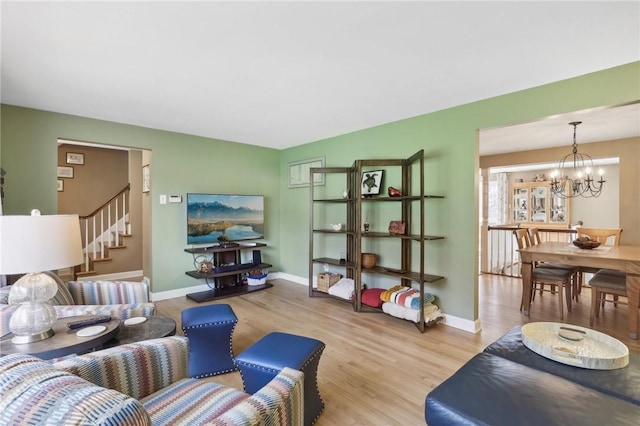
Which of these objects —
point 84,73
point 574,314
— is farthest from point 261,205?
point 574,314

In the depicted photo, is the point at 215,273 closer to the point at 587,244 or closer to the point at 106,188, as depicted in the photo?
the point at 106,188

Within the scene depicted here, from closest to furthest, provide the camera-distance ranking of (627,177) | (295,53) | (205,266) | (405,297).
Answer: (295,53) → (405,297) → (205,266) → (627,177)

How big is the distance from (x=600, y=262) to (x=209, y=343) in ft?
12.7

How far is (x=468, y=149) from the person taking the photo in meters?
3.16

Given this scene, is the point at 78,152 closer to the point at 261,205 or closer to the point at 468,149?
the point at 261,205

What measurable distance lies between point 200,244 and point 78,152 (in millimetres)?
3534

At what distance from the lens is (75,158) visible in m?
5.72

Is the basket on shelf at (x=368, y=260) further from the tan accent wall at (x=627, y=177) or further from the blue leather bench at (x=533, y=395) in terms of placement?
the tan accent wall at (x=627, y=177)

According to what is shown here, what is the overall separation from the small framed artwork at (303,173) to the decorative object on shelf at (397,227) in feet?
5.14

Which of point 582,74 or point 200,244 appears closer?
point 582,74

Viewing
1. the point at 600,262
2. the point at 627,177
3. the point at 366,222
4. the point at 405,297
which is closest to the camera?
the point at 600,262

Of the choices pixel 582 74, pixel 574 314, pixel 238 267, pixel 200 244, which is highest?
pixel 582 74

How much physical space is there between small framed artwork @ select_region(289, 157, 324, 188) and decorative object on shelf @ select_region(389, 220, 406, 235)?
5.14 ft

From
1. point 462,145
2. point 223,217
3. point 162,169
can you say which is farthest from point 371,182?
point 162,169
